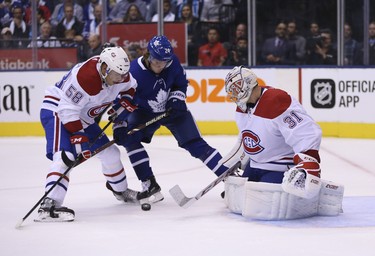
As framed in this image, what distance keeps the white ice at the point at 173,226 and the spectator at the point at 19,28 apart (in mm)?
2967

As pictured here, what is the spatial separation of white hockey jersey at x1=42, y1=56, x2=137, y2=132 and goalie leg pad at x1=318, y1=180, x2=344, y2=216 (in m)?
1.23

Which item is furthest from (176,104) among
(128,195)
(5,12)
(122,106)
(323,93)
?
(5,12)

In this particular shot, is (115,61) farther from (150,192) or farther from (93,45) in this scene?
(93,45)

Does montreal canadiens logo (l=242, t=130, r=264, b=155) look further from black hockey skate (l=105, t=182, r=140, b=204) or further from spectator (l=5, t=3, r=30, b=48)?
spectator (l=5, t=3, r=30, b=48)

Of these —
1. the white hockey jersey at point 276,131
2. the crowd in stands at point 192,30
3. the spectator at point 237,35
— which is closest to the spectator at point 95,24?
the crowd in stands at point 192,30

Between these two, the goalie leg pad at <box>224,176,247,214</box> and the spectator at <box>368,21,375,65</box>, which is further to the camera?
the spectator at <box>368,21,375,65</box>

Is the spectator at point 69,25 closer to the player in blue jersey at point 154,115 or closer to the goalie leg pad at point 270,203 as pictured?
the player in blue jersey at point 154,115

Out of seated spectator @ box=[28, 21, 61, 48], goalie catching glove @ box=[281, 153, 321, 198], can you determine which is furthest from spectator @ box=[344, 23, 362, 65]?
goalie catching glove @ box=[281, 153, 321, 198]

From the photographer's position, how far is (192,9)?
9.24 metres

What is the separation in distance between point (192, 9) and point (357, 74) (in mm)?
1821

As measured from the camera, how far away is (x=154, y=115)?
5324 millimetres

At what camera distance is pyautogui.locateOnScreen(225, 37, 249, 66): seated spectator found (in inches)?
367

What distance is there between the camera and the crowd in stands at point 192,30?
923cm

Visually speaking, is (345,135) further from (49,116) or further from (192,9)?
(49,116)
